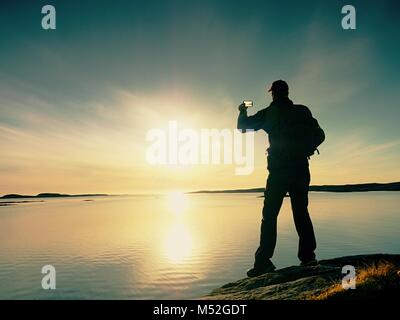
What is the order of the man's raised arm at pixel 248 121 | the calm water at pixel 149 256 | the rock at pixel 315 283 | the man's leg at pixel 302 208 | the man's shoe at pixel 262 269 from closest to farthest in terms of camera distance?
the rock at pixel 315 283
the man's leg at pixel 302 208
the man's raised arm at pixel 248 121
the man's shoe at pixel 262 269
the calm water at pixel 149 256

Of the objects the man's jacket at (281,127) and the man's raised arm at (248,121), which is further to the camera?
the man's raised arm at (248,121)

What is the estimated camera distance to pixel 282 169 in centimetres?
783

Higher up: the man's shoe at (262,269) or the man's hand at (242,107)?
the man's hand at (242,107)

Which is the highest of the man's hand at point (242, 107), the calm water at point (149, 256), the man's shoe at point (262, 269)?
the man's hand at point (242, 107)

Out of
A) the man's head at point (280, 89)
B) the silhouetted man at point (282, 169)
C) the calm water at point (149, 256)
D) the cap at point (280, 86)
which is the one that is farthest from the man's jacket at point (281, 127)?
the calm water at point (149, 256)

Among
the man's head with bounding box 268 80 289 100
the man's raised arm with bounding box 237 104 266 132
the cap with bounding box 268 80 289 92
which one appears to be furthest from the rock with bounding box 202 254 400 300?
the cap with bounding box 268 80 289 92

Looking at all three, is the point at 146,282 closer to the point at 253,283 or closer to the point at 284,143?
the point at 253,283

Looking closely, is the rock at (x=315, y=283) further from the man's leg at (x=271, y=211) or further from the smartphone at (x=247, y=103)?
the smartphone at (x=247, y=103)

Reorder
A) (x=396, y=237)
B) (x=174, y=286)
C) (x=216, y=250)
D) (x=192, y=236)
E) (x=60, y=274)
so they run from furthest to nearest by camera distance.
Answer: (x=192, y=236) < (x=396, y=237) < (x=216, y=250) < (x=60, y=274) < (x=174, y=286)

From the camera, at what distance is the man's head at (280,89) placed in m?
8.11

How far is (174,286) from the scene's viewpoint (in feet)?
46.0

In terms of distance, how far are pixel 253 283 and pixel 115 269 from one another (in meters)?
11.4
